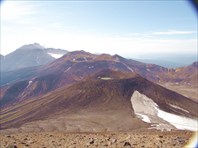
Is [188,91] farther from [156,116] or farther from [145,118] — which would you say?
[145,118]

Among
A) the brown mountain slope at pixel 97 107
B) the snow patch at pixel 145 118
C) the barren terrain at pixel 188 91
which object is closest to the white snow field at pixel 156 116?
the snow patch at pixel 145 118

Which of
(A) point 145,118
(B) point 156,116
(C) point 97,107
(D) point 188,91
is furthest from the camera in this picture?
(D) point 188,91

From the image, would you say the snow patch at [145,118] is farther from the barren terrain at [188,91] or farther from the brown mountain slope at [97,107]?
the barren terrain at [188,91]

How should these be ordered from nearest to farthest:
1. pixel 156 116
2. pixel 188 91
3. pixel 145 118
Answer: pixel 145 118 < pixel 156 116 < pixel 188 91

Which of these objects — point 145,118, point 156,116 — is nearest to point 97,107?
point 145,118

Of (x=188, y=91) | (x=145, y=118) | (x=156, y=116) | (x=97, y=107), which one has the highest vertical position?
(x=97, y=107)

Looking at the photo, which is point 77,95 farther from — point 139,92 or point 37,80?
point 37,80

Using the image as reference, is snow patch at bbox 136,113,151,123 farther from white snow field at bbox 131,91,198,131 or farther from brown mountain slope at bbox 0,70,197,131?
brown mountain slope at bbox 0,70,197,131
